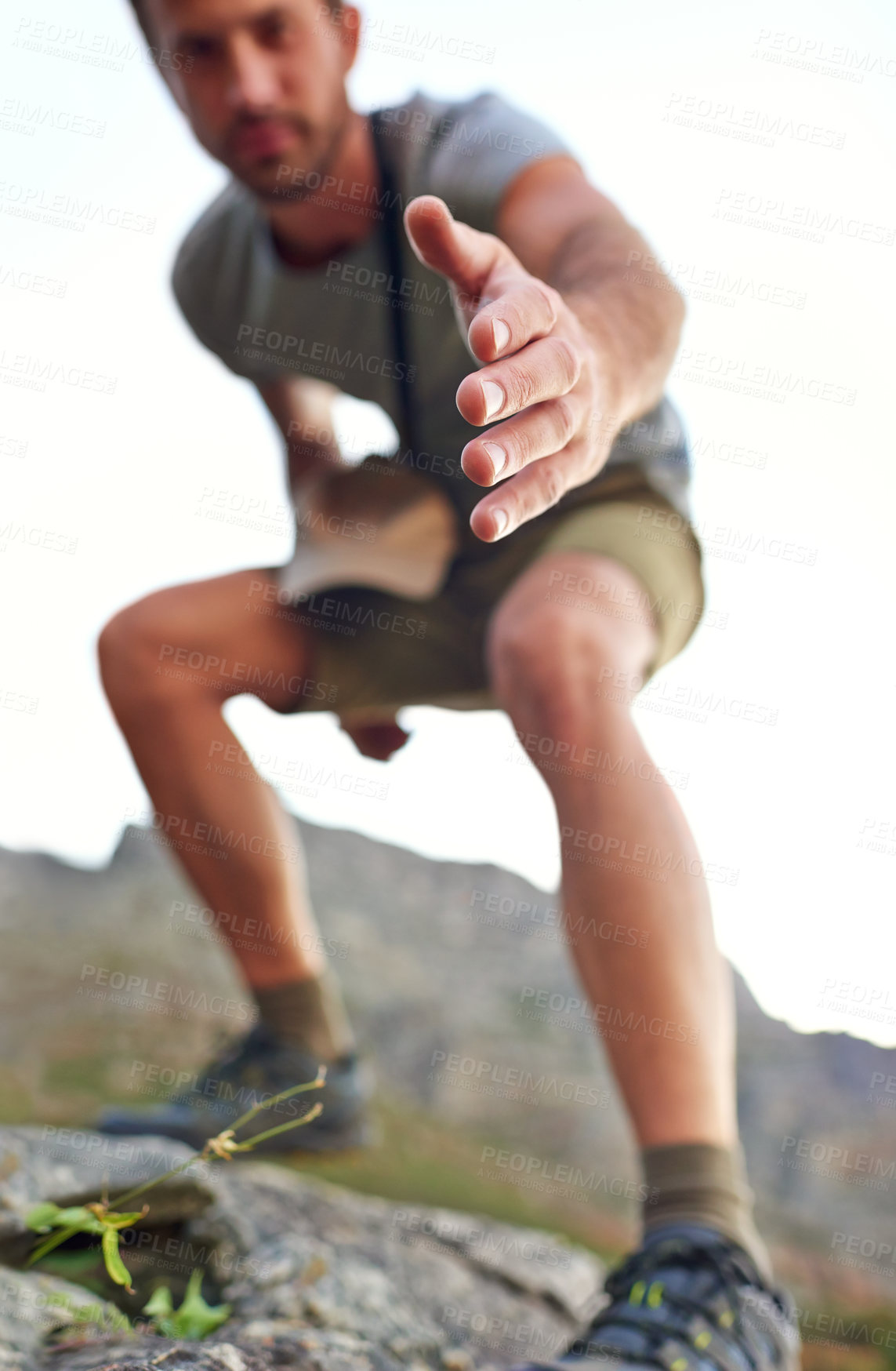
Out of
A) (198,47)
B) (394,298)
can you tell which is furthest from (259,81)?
(394,298)

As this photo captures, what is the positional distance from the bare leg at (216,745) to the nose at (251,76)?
2.40 feet

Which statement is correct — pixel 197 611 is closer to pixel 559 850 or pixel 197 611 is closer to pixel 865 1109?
pixel 559 850

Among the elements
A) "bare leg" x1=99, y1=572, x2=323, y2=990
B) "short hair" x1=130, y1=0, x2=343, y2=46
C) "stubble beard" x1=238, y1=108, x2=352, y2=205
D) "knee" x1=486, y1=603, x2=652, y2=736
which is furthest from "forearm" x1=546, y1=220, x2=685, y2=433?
"short hair" x1=130, y1=0, x2=343, y2=46

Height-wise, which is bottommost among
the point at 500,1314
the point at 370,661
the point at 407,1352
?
the point at 500,1314

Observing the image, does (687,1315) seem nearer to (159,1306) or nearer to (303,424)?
(159,1306)

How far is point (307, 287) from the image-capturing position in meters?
1.54

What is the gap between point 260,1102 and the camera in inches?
50.4

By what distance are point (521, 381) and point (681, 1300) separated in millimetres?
816

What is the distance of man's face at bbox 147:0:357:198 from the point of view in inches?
55.8

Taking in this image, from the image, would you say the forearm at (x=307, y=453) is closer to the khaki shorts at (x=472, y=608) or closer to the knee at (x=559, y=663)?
the khaki shorts at (x=472, y=608)

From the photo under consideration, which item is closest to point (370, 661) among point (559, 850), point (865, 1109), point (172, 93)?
point (559, 850)

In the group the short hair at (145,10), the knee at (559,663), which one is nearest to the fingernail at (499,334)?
the knee at (559,663)

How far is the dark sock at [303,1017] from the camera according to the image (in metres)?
1.37

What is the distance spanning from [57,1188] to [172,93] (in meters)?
1.60
